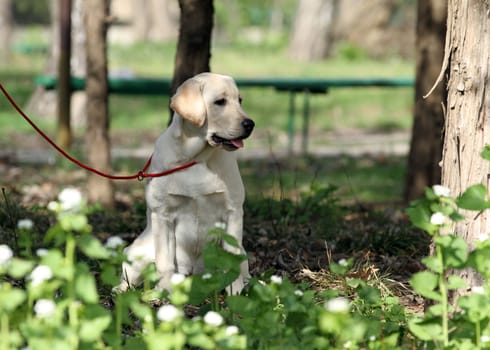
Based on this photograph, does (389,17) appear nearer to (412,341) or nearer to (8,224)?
(8,224)

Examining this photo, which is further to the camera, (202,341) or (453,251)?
(453,251)

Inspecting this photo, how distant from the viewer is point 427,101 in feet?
24.6

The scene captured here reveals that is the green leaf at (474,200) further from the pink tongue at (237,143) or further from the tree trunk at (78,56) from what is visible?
the tree trunk at (78,56)

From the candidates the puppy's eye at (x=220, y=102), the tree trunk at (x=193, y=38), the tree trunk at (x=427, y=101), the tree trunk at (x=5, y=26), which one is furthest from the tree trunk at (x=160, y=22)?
the puppy's eye at (x=220, y=102)

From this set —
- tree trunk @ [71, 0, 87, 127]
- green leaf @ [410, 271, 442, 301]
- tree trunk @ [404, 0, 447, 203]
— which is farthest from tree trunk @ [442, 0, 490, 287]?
tree trunk @ [71, 0, 87, 127]

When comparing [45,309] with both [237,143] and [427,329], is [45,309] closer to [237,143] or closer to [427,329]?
[427,329]

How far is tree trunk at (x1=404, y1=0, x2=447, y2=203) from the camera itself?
750 cm

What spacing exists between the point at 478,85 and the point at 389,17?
2374cm

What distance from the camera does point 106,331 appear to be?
3.35 meters

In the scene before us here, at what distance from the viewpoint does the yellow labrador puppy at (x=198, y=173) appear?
14.8 feet

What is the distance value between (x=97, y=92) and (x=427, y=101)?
2.58 m

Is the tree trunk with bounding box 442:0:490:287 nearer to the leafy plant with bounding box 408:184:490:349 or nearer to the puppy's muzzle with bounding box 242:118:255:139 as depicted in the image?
the leafy plant with bounding box 408:184:490:349

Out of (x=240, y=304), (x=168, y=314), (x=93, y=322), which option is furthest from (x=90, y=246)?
(x=240, y=304)

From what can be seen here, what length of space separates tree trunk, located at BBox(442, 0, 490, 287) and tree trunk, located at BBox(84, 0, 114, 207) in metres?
3.88
